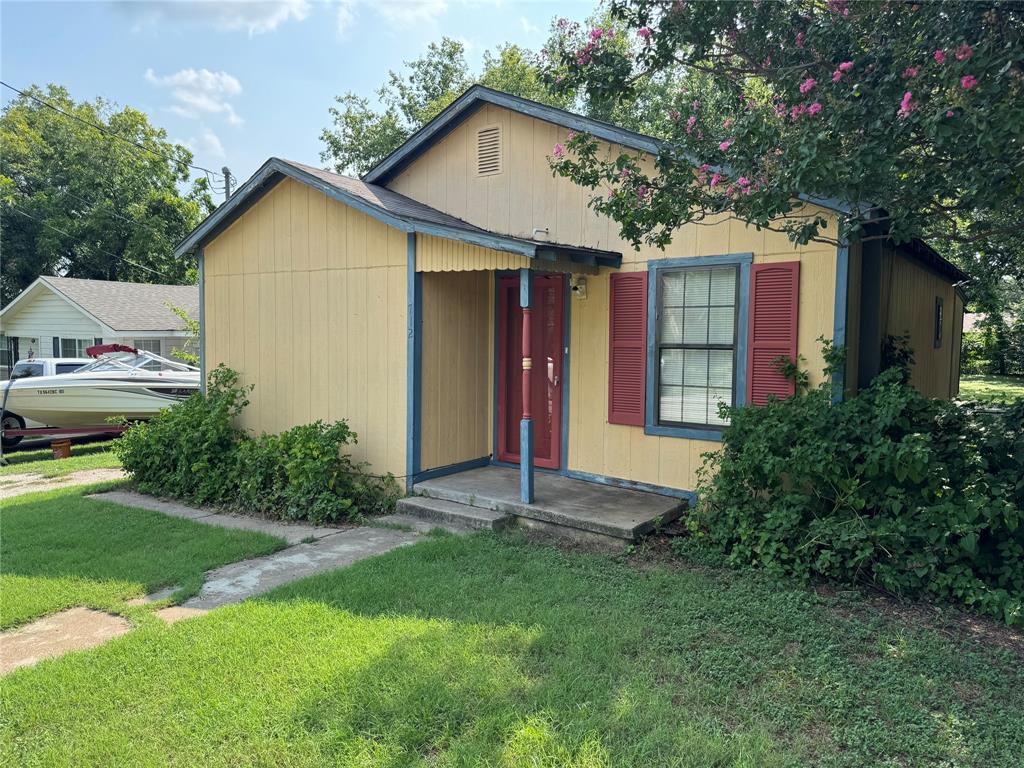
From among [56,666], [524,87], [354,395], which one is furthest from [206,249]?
[524,87]

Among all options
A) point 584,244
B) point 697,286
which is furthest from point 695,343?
point 584,244

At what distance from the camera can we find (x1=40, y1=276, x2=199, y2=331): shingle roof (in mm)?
18359

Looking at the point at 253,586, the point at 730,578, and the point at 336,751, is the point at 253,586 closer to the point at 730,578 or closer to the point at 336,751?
the point at 336,751

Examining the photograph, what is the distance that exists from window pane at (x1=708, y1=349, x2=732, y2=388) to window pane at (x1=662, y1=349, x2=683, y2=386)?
0.28 metres

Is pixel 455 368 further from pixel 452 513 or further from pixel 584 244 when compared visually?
pixel 584 244

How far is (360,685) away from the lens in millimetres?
3221

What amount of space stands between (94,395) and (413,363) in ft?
24.5

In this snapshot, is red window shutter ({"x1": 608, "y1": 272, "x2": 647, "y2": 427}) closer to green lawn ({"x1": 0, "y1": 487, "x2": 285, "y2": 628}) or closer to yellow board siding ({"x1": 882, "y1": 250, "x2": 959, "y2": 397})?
yellow board siding ({"x1": 882, "y1": 250, "x2": 959, "y2": 397})

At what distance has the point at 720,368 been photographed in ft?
19.9

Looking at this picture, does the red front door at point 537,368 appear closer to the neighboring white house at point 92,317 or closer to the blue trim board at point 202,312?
the blue trim board at point 202,312

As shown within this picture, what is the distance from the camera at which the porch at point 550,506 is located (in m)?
5.56

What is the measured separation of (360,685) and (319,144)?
2755 centimetres

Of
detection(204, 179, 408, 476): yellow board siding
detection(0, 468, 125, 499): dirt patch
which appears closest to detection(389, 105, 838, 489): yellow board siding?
detection(204, 179, 408, 476): yellow board siding

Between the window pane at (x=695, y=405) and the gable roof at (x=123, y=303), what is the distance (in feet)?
55.1
